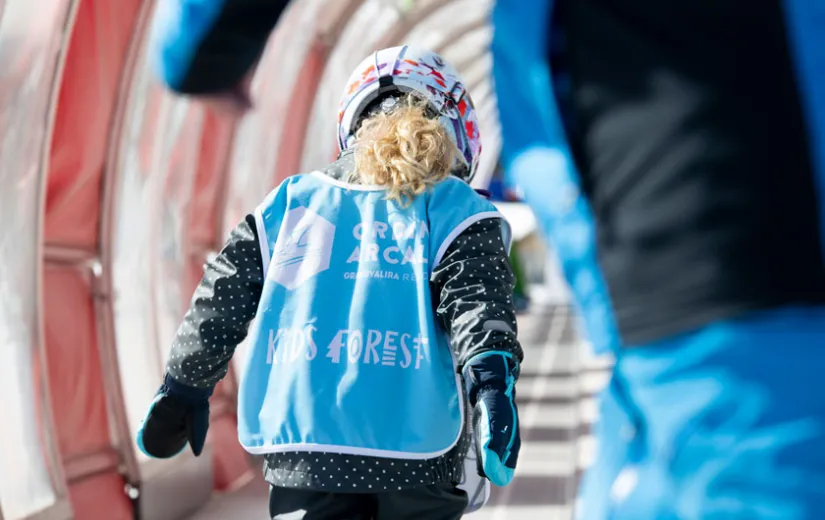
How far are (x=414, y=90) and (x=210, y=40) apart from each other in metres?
0.92

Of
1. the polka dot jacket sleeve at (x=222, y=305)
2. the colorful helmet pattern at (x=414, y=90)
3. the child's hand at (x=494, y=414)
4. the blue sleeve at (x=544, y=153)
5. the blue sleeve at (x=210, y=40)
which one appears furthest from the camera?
the colorful helmet pattern at (x=414, y=90)

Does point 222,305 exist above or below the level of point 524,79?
below

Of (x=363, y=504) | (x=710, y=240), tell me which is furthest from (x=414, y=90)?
(x=710, y=240)

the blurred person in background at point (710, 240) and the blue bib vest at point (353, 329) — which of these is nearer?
the blurred person in background at point (710, 240)

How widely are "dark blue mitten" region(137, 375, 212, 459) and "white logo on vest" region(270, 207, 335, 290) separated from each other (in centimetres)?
37

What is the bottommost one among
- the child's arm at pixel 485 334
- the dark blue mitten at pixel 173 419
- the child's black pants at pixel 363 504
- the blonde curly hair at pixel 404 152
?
the child's black pants at pixel 363 504

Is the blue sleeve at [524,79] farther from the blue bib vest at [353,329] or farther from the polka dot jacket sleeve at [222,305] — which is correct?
the polka dot jacket sleeve at [222,305]

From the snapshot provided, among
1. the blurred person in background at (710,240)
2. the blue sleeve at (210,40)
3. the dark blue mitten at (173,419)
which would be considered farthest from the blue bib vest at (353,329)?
the blurred person in background at (710,240)

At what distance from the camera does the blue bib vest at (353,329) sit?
203 centimetres

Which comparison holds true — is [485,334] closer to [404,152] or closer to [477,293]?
[477,293]

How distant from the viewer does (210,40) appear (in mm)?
1499

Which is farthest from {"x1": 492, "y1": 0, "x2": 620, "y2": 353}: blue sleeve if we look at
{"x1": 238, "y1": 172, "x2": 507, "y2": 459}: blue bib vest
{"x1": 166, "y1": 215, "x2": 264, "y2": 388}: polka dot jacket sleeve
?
{"x1": 166, "y1": 215, "x2": 264, "y2": 388}: polka dot jacket sleeve

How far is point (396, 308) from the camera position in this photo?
2082 millimetres

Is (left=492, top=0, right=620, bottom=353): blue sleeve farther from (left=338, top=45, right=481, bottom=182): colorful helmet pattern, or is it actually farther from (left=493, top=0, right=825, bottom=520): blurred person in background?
(left=338, top=45, right=481, bottom=182): colorful helmet pattern
